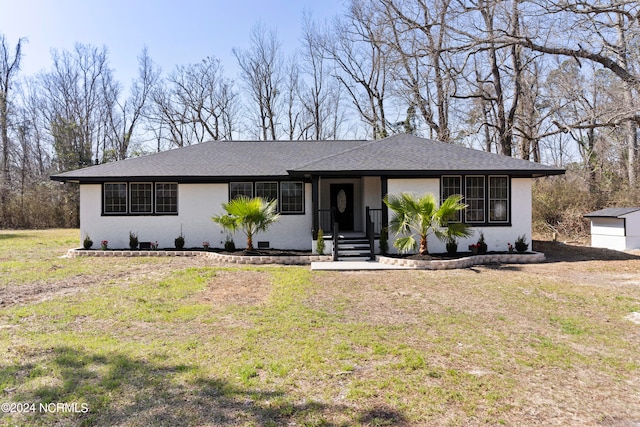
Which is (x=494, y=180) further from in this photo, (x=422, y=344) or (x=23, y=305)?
(x=23, y=305)

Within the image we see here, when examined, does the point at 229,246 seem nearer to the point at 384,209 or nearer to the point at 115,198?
the point at 115,198

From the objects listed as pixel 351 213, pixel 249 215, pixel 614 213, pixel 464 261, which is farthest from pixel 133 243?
pixel 614 213

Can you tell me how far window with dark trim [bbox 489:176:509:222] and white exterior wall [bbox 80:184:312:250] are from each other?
5946mm

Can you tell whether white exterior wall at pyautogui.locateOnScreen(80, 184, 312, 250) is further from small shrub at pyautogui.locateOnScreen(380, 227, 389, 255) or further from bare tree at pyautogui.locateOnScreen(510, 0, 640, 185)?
bare tree at pyautogui.locateOnScreen(510, 0, 640, 185)

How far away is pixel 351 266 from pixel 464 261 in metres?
3.21

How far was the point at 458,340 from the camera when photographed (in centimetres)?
475

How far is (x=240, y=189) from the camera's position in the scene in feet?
A: 43.3

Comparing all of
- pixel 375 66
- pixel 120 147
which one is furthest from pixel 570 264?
pixel 120 147

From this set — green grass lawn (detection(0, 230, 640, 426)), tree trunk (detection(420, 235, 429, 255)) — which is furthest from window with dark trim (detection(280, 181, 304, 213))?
green grass lawn (detection(0, 230, 640, 426))

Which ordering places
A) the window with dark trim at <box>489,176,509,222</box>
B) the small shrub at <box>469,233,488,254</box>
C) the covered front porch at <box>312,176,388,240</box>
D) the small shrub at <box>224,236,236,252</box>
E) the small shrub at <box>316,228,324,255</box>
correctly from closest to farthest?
the small shrub at <box>316,228,324,255</box>, the small shrub at <box>469,233,488,254</box>, the window with dark trim at <box>489,176,509,222</box>, the small shrub at <box>224,236,236,252</box>, the covered front porch at <box>312,176,388,240</box>

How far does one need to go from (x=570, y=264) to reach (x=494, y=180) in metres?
3.24

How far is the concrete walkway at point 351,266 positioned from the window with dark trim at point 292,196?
305cm

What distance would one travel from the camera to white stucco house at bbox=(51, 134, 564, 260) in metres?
11.8

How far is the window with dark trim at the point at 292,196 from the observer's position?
43.2ft
